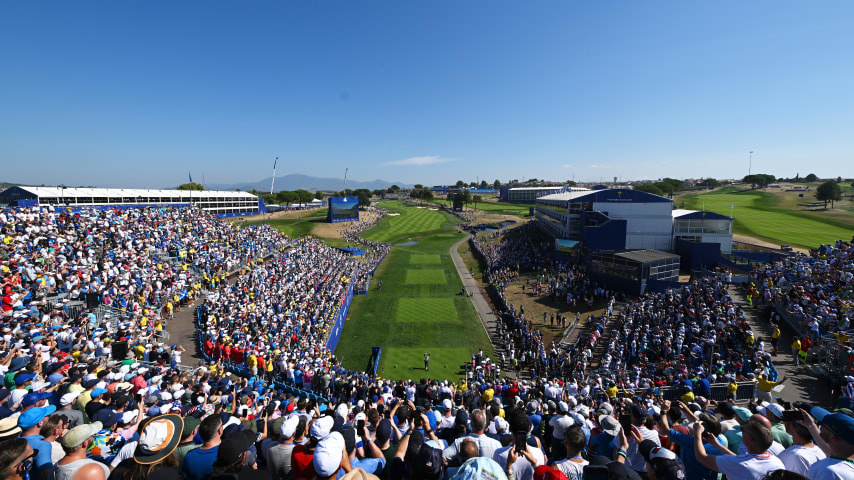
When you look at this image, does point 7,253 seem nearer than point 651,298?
Yes

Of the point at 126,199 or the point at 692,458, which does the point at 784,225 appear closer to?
the point at 692,458

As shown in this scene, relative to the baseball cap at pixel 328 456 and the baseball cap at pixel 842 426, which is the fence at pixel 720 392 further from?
the baseball cap at pixel 328 456

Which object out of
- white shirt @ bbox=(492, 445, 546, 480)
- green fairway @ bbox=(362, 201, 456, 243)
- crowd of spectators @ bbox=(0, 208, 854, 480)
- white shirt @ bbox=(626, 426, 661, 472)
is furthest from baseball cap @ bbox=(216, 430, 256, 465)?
green fairway @ bbox=(362, 201, 456, 243)

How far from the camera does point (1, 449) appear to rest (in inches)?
125

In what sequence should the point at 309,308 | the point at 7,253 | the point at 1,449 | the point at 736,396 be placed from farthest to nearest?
1. the point at 309,308
2. the point at 7,253
3. the point at 736,396
4. the point at 1,449

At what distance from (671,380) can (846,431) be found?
10670mm

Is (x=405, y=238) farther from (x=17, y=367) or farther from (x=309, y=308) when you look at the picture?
(x=17, y=367)

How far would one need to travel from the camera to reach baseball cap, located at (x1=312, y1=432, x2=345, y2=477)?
354 cm

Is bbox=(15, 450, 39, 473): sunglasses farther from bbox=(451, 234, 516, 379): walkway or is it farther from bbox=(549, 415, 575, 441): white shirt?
bbox=(451, 234, 516, 379): walkway

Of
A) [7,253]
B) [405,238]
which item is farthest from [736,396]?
[405,238]

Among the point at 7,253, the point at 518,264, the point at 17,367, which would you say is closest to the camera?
the point at 17,367

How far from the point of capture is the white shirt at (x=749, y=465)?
10.7ft

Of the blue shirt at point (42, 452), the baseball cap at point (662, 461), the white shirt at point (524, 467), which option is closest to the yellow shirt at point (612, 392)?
the baseball cap at point (662, 461)

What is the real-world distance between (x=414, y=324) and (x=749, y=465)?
69.4 ft
